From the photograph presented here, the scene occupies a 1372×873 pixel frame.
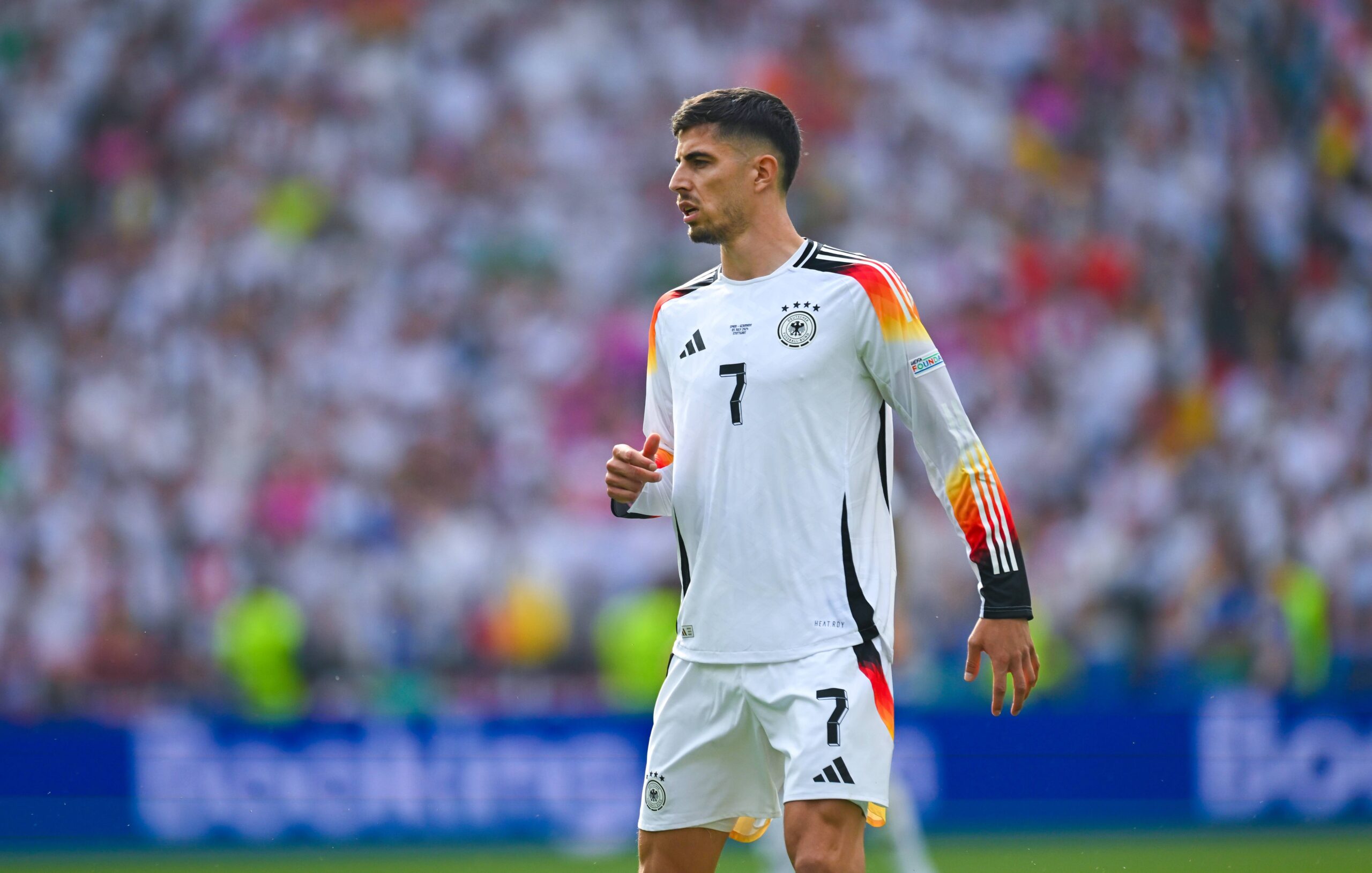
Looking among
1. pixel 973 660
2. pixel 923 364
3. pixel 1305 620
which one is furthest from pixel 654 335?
pixel 1305 620

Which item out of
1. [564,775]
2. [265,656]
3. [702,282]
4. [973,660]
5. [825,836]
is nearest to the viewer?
[825,836]

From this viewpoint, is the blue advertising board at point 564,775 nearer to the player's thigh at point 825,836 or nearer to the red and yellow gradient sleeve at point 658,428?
the red and yellow gradient sleeve at point 658,428

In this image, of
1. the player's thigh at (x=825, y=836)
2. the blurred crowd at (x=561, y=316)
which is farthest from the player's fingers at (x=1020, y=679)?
the blurred crowd at (x=561, y=316)

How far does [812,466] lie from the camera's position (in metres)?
3.96

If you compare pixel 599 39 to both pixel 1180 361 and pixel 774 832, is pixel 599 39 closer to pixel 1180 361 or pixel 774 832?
pixel 1180 361

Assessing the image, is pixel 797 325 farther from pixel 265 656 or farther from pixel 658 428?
pixel 265 656

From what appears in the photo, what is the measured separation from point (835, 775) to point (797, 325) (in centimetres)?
113

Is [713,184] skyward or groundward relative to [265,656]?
skyward

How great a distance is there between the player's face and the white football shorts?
1139 mm

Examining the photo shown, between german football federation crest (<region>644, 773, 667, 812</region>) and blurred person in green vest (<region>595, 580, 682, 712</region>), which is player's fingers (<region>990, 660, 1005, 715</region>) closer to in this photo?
german football federation crest (<region>644, 773, 667, 812</region>)

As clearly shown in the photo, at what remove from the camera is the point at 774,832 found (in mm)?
7426

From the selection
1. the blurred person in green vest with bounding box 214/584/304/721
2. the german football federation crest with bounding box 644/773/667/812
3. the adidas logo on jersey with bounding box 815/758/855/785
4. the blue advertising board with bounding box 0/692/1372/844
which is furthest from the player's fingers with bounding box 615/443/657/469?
the blurred person in green vest with bounding box 214/584/304/721

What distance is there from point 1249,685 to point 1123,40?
6746 millimetres

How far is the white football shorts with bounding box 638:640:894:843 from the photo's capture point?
3746 mm
